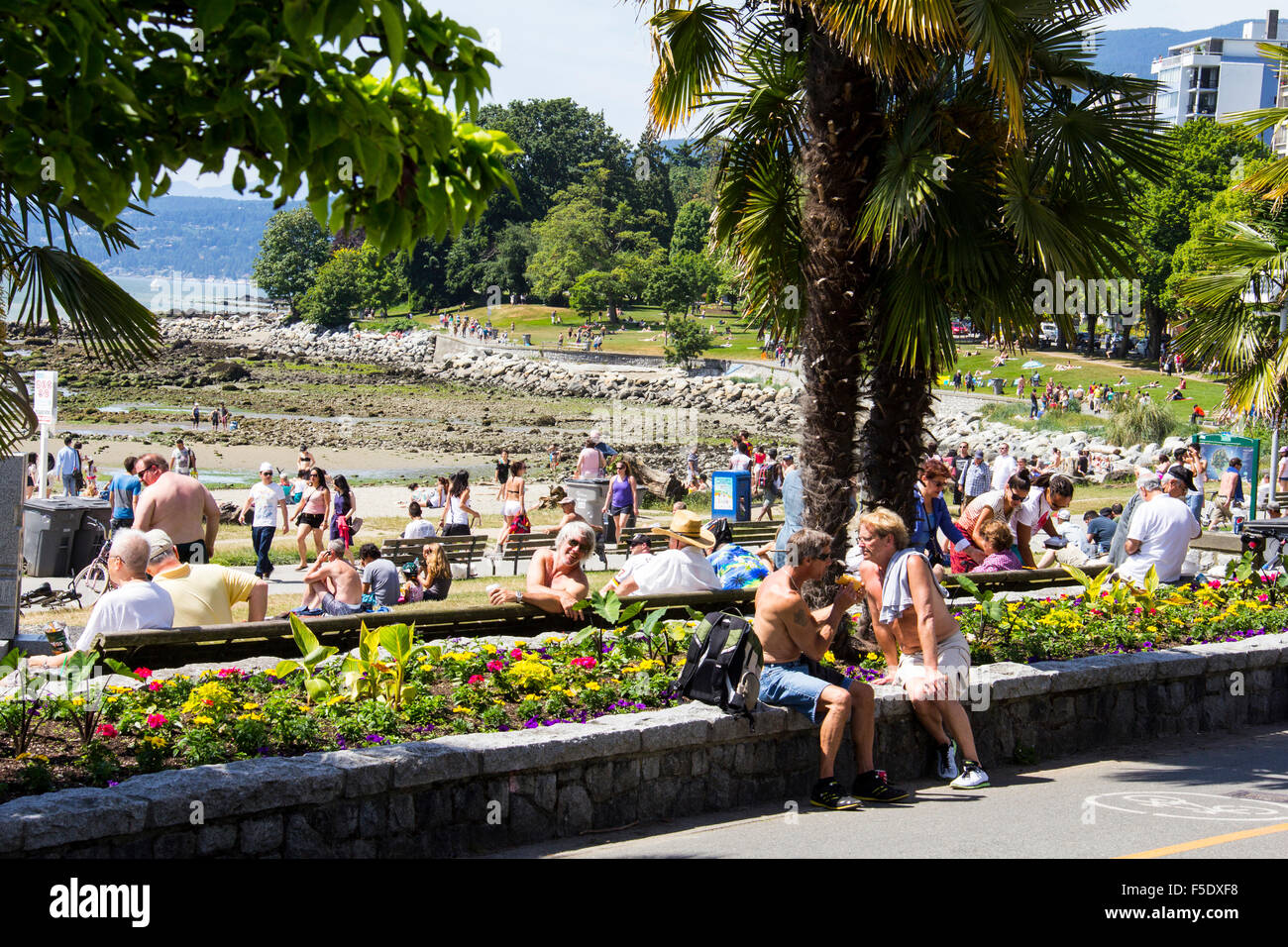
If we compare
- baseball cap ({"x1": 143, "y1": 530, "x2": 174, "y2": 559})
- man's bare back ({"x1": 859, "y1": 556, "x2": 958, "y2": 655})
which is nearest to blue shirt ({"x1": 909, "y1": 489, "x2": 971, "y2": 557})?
man's bare back ({"x1": 859, "y1": 556, "x2": 958, "y2": 655})

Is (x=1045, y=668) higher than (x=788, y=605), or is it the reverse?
(x=788, y=605)

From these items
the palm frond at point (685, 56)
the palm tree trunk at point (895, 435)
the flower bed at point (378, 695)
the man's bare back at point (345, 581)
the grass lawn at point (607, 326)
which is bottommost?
the flower bed at point (378, 695)

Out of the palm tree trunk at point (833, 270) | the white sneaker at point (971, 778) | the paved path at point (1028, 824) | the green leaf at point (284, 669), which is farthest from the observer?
the palm tree trunk at point (833, 270)

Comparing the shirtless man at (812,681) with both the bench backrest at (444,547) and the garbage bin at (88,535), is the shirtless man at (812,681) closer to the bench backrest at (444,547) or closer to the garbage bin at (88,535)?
the bench backrest at (444,547)

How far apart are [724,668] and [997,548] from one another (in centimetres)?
587

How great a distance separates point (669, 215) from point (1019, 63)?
11186cm

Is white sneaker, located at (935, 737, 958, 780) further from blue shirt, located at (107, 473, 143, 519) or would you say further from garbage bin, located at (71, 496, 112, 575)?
blue shirt, located at (107, 473, 143, 519)

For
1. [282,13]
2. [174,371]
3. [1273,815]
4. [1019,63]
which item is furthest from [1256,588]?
[174,371]

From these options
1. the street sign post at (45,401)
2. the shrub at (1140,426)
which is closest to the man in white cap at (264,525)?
the street sign post at (45,401)

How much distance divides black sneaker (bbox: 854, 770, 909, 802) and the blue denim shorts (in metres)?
0.39

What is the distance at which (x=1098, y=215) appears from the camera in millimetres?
8586

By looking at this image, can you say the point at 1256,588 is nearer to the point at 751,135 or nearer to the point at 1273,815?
the point at 1273,815

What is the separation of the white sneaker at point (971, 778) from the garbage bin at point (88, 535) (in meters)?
10.6

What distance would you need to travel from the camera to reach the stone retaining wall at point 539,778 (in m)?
4.75
